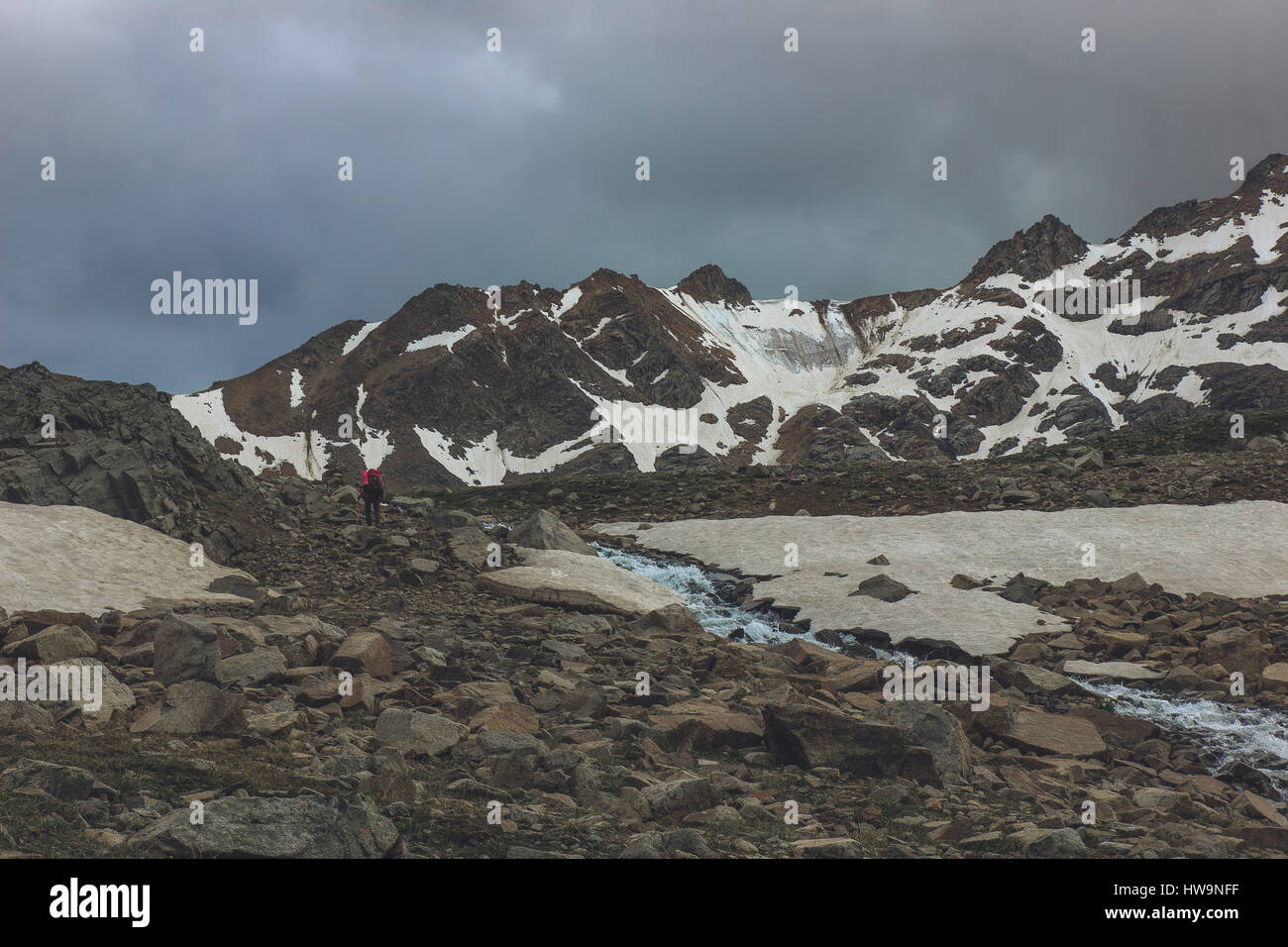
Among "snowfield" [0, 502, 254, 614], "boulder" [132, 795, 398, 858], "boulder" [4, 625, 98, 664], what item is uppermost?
"snowfield" [0, 502, 254, 614]

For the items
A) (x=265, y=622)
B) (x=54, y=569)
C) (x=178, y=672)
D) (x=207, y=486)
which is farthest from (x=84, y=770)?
(x=207, y=486)

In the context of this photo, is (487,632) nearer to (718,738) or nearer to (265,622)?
(265,622)

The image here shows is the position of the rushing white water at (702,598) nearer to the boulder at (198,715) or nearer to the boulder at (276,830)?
the boulder at (198,715)

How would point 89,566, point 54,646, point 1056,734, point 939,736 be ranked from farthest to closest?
point 89,566, point 1056,734, point 54,646, point 939,736

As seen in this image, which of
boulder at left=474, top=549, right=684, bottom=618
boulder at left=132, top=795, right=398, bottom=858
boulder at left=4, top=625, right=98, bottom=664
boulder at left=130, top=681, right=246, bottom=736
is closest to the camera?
boulder at left=132, top=795, right=398, bottom=858

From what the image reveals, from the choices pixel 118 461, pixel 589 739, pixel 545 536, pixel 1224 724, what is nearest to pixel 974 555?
pixel 1224 724

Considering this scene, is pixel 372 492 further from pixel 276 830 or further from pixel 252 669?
pixel 276 830

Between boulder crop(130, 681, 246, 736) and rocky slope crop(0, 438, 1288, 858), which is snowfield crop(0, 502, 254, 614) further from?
boulder crop(130, 681, 246, 736)

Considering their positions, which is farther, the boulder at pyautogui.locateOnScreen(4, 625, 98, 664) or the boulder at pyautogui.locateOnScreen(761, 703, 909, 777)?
the boulder at pyautogui.locateOnScreen(4, 625, 98, 664)
